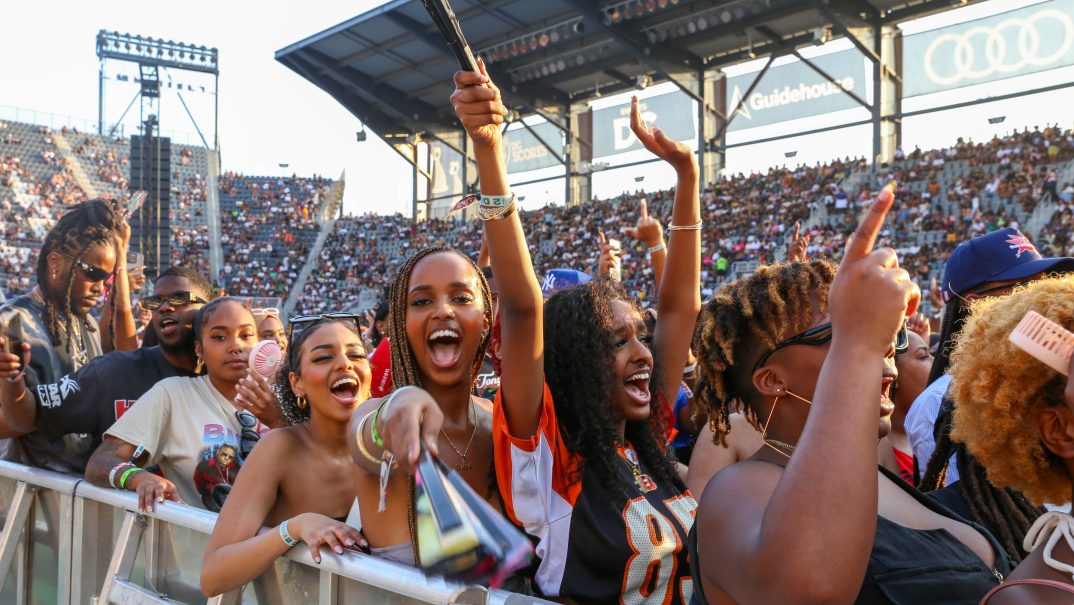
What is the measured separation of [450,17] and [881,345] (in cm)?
97

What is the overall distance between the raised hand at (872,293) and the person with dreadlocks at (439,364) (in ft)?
3.48

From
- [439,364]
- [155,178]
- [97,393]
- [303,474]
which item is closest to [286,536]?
[303,474]

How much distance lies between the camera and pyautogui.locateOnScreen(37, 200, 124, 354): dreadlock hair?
418 cm

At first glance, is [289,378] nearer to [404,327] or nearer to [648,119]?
[404,327]

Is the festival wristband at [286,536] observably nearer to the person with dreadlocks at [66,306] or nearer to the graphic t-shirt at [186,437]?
the graphic t-shirt at [186,437]

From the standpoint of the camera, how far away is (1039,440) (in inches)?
57.4

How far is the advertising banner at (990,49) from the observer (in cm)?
1898

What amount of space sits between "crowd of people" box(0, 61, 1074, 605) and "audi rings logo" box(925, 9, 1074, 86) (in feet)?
61.1

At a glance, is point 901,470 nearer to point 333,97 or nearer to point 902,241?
point 902,241

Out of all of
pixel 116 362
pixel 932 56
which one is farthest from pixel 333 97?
pixel 116 362

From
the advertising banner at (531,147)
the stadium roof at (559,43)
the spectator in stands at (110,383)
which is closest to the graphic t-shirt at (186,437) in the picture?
the spectator in stands at (110,383)

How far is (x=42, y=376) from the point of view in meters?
3.97

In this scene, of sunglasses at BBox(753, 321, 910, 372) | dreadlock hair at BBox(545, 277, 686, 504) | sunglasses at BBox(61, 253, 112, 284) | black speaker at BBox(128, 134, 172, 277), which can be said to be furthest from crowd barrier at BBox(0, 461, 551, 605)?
black speaker at BBox(128, 134, 172, 277)

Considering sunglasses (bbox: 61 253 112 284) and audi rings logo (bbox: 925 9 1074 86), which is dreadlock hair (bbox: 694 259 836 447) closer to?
sunglasses (bbox: 61 253 112 284)
